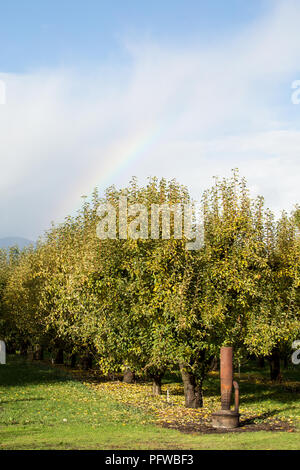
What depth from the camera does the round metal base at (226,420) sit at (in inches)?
844

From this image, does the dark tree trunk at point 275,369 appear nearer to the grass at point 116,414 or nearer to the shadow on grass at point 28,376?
the grass at point 116,414

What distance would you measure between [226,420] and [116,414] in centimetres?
602

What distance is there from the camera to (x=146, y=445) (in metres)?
16.4

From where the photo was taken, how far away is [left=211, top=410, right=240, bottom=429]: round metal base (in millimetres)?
21438

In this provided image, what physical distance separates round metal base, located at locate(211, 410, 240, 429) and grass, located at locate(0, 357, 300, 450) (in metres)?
1.52

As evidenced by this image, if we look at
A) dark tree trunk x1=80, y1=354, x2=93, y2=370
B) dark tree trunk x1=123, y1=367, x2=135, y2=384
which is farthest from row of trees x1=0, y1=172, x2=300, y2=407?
dark tree trunk x1=80, y1=354, x2=93, y2=370

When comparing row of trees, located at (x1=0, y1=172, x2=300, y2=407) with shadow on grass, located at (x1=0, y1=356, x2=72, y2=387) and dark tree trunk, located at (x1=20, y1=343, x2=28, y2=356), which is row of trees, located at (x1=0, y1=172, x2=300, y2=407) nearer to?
shadow on grass, located at (x1=0, y1=356, x2=72, y2=387)

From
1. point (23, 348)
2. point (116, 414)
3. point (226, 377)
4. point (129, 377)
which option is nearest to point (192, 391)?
point (116, 414)

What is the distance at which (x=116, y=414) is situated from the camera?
82.9 feet

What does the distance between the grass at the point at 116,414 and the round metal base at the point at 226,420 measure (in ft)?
4.99

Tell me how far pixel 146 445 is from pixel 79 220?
3139 cm

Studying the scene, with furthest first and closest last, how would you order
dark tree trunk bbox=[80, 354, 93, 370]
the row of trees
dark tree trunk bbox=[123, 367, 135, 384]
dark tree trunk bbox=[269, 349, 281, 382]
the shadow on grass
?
dark tree trunk bbox=[80, 354, 93, 370] → dark tree trunk bbox=[269, 349, 281, 382] → dark tree trunk bbox=[123, 367, 135, 384] → the shadow on grass → the row of trees

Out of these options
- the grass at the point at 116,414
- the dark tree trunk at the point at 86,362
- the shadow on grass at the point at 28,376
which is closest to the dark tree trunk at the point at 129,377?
the grass at the point at 116,414
